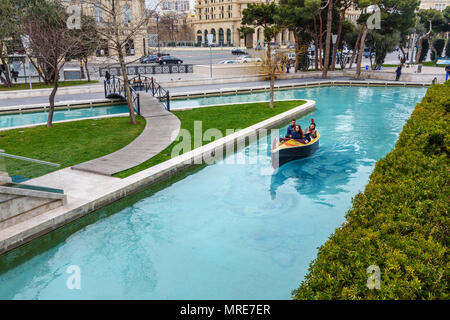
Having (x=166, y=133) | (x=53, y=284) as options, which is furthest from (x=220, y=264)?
(x=166, y=133)

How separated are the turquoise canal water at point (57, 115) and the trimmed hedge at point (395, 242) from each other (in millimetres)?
20977

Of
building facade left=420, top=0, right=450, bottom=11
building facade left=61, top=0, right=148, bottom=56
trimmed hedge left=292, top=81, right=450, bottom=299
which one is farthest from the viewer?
building facade left=420, top=0, right=450, bottom=11

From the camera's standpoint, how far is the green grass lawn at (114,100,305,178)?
20062mm

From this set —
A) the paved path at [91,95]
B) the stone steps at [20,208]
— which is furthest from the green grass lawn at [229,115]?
the paved path at [91,95]

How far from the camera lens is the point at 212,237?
10.5 metres

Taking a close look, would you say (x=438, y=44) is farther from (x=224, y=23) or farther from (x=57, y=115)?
(x=224, y=23)

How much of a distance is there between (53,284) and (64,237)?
1.77m

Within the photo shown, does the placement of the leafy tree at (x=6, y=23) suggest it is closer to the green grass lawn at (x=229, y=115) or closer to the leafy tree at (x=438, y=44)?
the green grass lawn at (x=229, y=115)

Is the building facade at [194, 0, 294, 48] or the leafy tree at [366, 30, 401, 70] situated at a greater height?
the building facade at [194, 0, 294, 48]

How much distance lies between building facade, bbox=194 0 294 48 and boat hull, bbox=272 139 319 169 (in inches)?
3847

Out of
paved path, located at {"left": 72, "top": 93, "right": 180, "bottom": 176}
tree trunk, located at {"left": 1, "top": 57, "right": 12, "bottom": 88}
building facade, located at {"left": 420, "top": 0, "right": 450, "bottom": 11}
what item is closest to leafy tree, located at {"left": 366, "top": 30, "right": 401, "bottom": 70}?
paved path, located at {"left": 72, "top": 93, "right": 180, "bottom": 176}

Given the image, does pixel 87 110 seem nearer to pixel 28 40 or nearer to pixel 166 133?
pixel 28 40

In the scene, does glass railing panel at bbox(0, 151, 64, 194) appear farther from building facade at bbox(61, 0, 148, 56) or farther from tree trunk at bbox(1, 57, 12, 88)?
tree trunk at bbox(1, 57, 12, 88)

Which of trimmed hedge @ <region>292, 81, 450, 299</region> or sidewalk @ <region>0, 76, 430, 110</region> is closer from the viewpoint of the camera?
trimmed hedge @ <region>292, 81, 450, 299</region>
